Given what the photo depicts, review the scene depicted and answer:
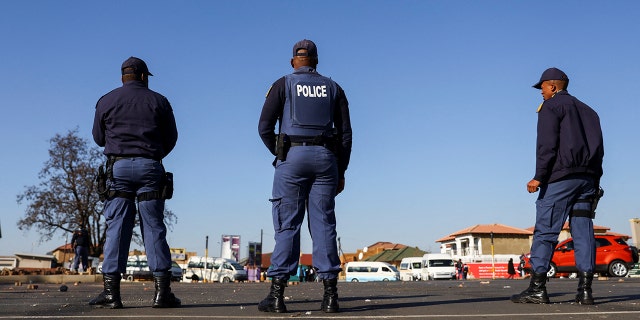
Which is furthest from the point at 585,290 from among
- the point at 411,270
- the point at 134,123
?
the point at 411,270

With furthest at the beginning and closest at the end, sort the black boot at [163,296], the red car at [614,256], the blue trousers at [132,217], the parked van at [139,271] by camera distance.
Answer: the parked van at [139,271] < the red car at [614,256] < the blue trousers at [132,217] < the black boot at [163,296]

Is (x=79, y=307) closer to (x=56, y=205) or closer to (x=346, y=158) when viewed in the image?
(x=346, y=158)

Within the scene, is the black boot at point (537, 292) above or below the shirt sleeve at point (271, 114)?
below

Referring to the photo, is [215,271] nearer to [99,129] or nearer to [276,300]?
[99,129]

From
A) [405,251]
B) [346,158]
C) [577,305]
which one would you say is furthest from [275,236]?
[405,251]

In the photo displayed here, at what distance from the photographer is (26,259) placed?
6594 cm

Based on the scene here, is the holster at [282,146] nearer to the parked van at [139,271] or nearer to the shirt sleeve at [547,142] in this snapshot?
the shirt sleeve at [547,142]

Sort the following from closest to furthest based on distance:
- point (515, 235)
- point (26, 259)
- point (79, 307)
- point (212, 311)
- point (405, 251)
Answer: point (212, 311) → point (79, 307) → point (26, 259) → point (515, 235) → point (405, 251)

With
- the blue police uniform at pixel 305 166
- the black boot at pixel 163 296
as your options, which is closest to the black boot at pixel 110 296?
the black boot at pixel 163 296

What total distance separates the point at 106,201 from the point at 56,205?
37392 mm

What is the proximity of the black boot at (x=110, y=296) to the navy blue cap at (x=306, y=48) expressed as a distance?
7.11 feet

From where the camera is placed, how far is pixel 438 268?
159 ft

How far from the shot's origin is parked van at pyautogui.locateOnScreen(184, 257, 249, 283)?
4478 centimetres

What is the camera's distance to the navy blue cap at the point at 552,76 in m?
5.48
